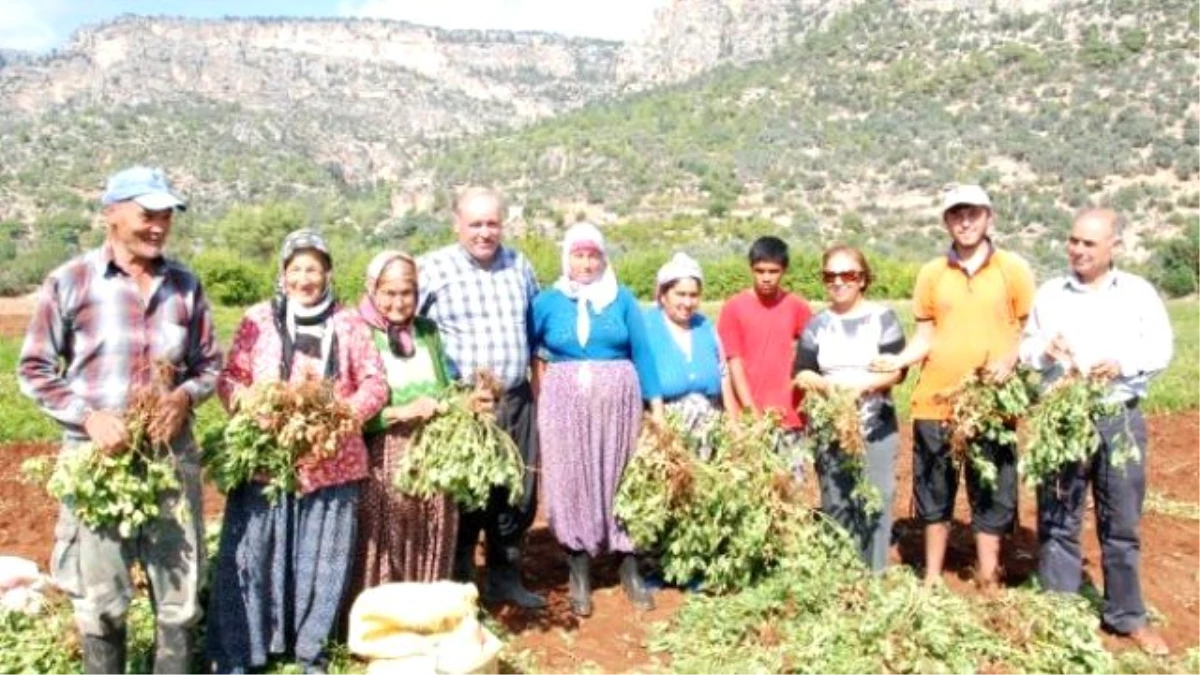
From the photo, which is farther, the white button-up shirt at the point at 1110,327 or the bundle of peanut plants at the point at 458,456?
the white button-up shirt at the point at 1110,327

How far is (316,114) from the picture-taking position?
12594 cm

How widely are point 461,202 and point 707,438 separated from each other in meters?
1.72

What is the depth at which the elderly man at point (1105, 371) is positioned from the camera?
457 cm

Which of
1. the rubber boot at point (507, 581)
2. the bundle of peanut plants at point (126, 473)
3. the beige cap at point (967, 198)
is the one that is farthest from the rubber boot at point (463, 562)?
the beige cap at point (967, 198)

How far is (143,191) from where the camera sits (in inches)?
140

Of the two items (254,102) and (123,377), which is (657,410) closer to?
(123,377)

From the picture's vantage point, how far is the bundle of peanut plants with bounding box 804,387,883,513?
4.66 m

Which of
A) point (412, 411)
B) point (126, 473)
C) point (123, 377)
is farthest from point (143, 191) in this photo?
point (412, 411)

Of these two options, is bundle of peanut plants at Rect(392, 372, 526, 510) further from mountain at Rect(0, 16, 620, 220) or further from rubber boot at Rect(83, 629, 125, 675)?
mountain at Rect(0, 16, 620, 220)

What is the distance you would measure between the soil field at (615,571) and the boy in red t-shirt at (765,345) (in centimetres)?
71

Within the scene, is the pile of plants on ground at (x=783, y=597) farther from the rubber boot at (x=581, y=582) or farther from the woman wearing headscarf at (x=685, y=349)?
the rubber boot at (x=581, y=582)

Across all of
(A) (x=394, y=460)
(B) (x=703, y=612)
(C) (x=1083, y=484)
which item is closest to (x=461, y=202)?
(A) (x=394, y=460)

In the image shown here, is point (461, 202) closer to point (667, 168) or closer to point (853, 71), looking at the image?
point (667, 168)

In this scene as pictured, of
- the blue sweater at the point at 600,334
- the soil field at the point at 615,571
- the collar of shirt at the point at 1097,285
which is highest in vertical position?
the collar of shirt at the point at 1097,285
